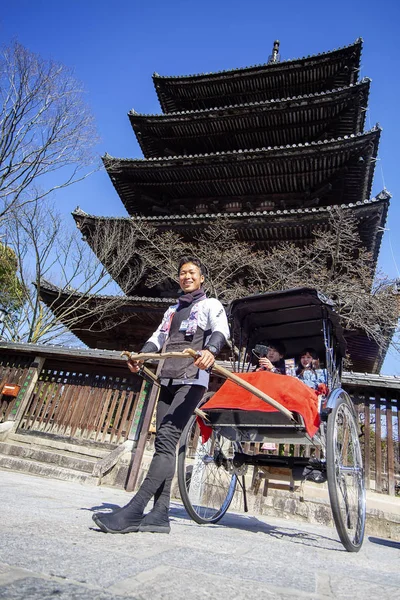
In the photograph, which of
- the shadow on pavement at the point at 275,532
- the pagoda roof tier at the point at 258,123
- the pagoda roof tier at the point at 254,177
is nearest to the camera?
the shadow on pavement at the point at 275,532

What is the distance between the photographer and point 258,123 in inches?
547

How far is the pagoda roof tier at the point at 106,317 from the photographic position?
403 inches

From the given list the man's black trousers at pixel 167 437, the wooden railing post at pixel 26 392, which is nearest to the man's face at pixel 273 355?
the man's black trousers at pixel 167 437

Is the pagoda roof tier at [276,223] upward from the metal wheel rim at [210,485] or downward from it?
upward

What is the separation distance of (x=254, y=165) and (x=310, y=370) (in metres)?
10.1

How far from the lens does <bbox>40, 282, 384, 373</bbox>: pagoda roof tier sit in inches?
400

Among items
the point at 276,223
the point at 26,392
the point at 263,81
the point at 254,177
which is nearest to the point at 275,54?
the point at 263,81

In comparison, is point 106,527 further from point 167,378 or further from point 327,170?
point 327,170

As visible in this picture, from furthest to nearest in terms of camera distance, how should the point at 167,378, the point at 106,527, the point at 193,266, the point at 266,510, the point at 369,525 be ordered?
the point at 266,510 < the point at 369,525 < the point at 193,266 < the point at 167,378 < the point at 106,527

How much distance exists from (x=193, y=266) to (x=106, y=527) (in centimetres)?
176

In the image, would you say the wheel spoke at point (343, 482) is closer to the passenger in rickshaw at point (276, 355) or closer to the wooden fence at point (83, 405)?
the passenger in rickshaw at point (276, 355)

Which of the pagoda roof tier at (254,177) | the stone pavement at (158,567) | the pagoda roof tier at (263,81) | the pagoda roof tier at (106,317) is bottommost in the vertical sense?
the stone pavement at (158,567)

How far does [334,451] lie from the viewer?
2330 mm

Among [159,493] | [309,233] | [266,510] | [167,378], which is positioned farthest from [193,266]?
[309,233]
